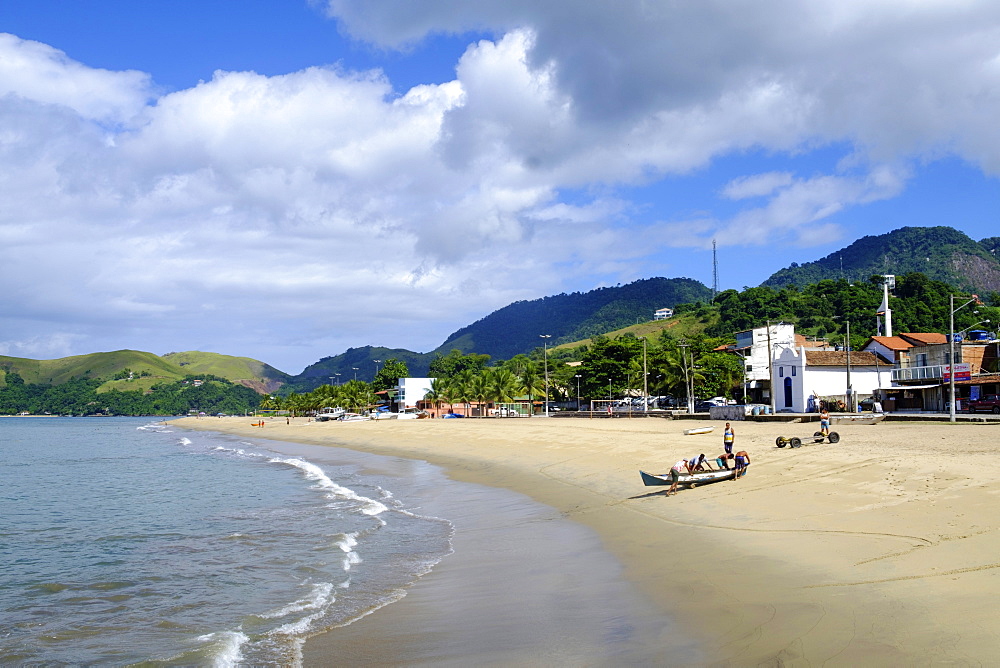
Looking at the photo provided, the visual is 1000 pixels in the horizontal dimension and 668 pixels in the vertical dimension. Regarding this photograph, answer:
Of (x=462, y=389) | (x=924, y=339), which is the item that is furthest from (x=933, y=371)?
(x=462, y=389)

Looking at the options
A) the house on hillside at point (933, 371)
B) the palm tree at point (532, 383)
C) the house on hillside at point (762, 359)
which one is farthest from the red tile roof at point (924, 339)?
the palm tree at point (532, 383)

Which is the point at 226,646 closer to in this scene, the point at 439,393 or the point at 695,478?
the point at 695,478

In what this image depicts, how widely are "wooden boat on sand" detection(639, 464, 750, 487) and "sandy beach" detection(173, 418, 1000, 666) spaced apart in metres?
0.30

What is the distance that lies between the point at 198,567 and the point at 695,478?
36.5 feet

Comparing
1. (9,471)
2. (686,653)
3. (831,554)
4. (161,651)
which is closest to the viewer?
(686,653)

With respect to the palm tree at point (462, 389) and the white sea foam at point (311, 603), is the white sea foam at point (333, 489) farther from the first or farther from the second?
the palm tree at point (462, 389)

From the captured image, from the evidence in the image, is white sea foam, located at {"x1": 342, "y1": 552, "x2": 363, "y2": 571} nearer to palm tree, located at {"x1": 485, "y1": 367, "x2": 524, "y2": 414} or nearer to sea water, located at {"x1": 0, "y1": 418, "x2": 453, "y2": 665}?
sea water, located at {"x1": 0, "y1": 418, "x2": 453, "y2": 665}

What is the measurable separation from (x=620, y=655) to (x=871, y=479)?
10271 millimetres

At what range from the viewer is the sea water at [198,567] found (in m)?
9.12

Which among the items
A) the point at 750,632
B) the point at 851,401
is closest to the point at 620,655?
the point at 750,632

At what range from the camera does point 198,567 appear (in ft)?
43.5

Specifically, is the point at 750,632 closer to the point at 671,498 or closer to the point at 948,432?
the point at 671,498

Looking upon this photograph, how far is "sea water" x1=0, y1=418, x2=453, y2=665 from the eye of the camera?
9.12 metres

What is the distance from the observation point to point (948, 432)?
2636cm
